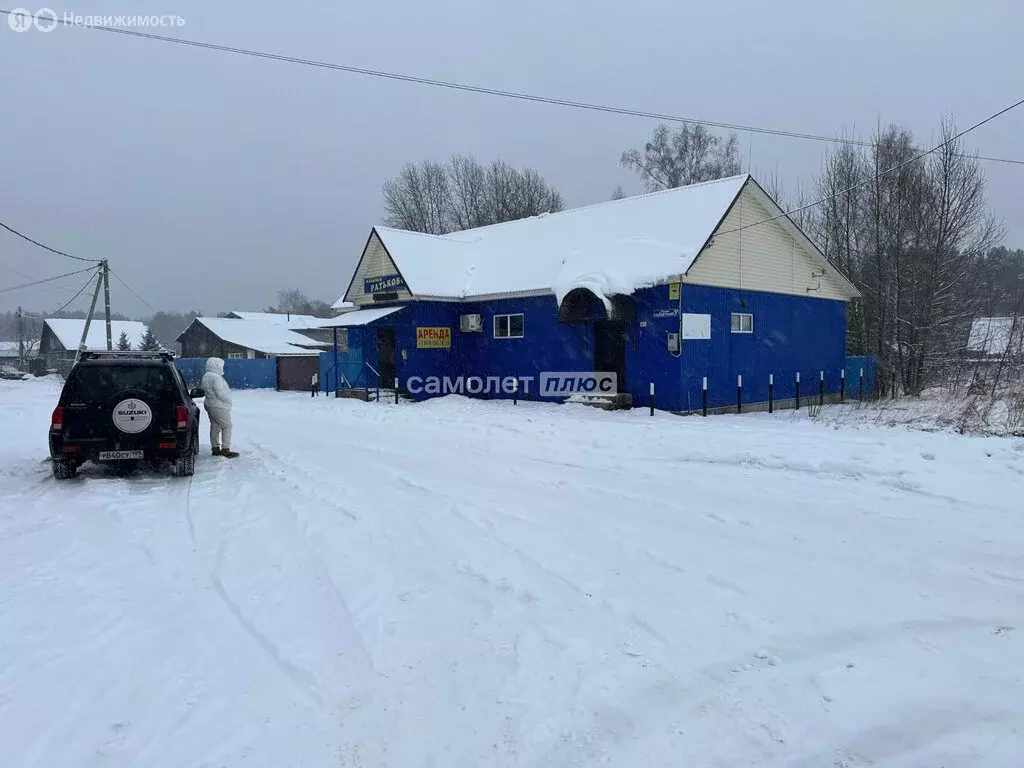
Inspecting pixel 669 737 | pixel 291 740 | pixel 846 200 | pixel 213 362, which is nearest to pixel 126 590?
pixel 291 740

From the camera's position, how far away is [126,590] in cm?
541

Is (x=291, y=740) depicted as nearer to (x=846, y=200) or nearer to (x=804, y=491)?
(x=804, y=491)

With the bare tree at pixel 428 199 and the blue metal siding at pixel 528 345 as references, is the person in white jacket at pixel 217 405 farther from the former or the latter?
the bare tree at pixel 428 199

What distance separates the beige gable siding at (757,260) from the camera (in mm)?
19234

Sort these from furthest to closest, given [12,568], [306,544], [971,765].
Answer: [306,544]
[12,568]
[971,765]

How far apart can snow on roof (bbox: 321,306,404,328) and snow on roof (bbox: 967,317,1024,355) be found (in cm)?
1773

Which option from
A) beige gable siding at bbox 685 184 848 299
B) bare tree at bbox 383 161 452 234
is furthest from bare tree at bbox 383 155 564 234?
beige gable siding at bbox 685 184 848 299

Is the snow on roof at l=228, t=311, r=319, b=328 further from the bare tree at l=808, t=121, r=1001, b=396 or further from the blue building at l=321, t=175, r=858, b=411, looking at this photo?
the bare tree at l=808, t=121, r=1001, b=396

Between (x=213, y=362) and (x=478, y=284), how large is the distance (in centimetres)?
1331

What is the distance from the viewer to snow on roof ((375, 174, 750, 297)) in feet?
62.8

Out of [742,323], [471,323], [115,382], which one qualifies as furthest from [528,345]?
[115,382]

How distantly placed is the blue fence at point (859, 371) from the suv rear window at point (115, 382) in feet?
71.8

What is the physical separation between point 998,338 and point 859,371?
5309 millimetres

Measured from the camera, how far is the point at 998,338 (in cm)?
2022
